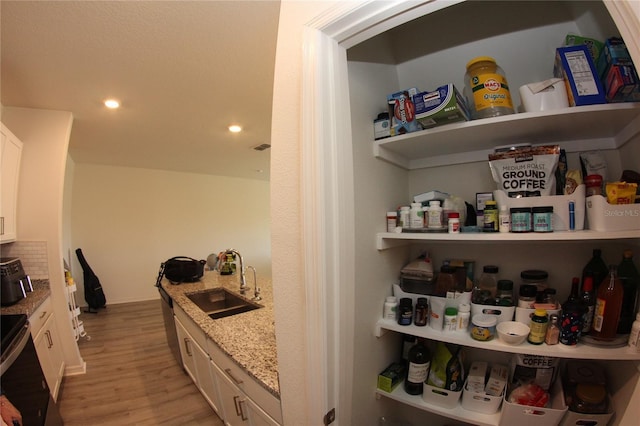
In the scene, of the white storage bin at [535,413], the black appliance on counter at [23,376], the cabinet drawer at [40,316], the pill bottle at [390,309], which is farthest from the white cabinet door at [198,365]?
the white storage bin at [535,413]

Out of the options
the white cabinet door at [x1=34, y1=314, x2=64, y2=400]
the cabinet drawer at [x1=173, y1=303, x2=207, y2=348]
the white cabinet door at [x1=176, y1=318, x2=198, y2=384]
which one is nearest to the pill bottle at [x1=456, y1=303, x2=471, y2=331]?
the cabinet drawer at [x1=173, y1=303, x2=207, y2=348]

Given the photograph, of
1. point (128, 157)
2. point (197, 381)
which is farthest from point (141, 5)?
point (128, 157)

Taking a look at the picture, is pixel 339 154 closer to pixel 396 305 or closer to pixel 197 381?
pixel 396 305

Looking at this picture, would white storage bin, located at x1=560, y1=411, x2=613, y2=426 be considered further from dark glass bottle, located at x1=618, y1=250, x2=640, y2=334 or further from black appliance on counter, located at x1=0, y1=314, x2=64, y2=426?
black appliance on counter, located at x1=0, y1=314, x2=64, y2=426

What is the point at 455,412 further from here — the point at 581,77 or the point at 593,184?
the point at 581,77

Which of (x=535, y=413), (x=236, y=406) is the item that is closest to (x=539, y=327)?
(x=535, y=413)

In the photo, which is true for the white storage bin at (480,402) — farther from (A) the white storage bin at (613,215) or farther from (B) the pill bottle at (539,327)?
(A) the white storage bin at (613,215)

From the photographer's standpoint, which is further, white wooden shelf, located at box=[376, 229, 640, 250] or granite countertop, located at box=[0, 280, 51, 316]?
granite countertop, located at box=[0, 280, 51, 316]

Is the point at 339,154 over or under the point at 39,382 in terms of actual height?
over

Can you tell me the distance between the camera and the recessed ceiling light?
2.08 metres

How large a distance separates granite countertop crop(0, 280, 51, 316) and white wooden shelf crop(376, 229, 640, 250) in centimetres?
235

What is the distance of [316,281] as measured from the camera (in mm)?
764

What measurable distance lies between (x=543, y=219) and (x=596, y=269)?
0.32 m

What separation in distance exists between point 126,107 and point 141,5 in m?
1.35
